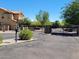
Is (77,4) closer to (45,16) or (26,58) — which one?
(26,58)

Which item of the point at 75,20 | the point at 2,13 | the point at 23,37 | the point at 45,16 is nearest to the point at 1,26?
the point at 2,13

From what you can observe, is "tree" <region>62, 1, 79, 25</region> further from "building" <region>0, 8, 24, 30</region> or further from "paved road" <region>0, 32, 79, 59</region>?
"paved road" <region>0, 32, 79, 59</region>

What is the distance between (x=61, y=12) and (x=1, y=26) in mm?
22332

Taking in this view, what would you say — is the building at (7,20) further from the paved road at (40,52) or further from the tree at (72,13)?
the paved road at (40,52)

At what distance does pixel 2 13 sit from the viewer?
91312 mm

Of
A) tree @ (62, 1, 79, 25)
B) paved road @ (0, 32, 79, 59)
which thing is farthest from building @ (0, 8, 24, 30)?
paved road @ (0, 32, 79, 59)

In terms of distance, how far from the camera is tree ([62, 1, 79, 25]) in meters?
66.9

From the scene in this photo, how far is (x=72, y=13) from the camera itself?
2675 inches

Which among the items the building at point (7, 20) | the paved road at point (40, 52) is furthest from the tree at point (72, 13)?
the paved road at point (40, 52)

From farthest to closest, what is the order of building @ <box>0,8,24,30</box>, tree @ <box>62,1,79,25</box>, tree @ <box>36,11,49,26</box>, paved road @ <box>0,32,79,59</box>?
tree @ <box>36,11,49,26</box> < building @ <box>0,8,24,30</box> < tree @ <box>62,1,79,25</box> < paved road @ <box>0,32,79,59</box>

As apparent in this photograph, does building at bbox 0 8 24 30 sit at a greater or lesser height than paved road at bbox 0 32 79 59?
greater

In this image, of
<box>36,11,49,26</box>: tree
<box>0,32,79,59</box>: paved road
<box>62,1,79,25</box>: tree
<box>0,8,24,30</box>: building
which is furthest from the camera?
<box>36,11,49,26</box>: tree

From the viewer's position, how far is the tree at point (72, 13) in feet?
220

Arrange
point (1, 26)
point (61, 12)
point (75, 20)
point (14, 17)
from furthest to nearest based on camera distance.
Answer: point (14, 17) → point (1, 26) → point (61, 12) → point (75, 20)
